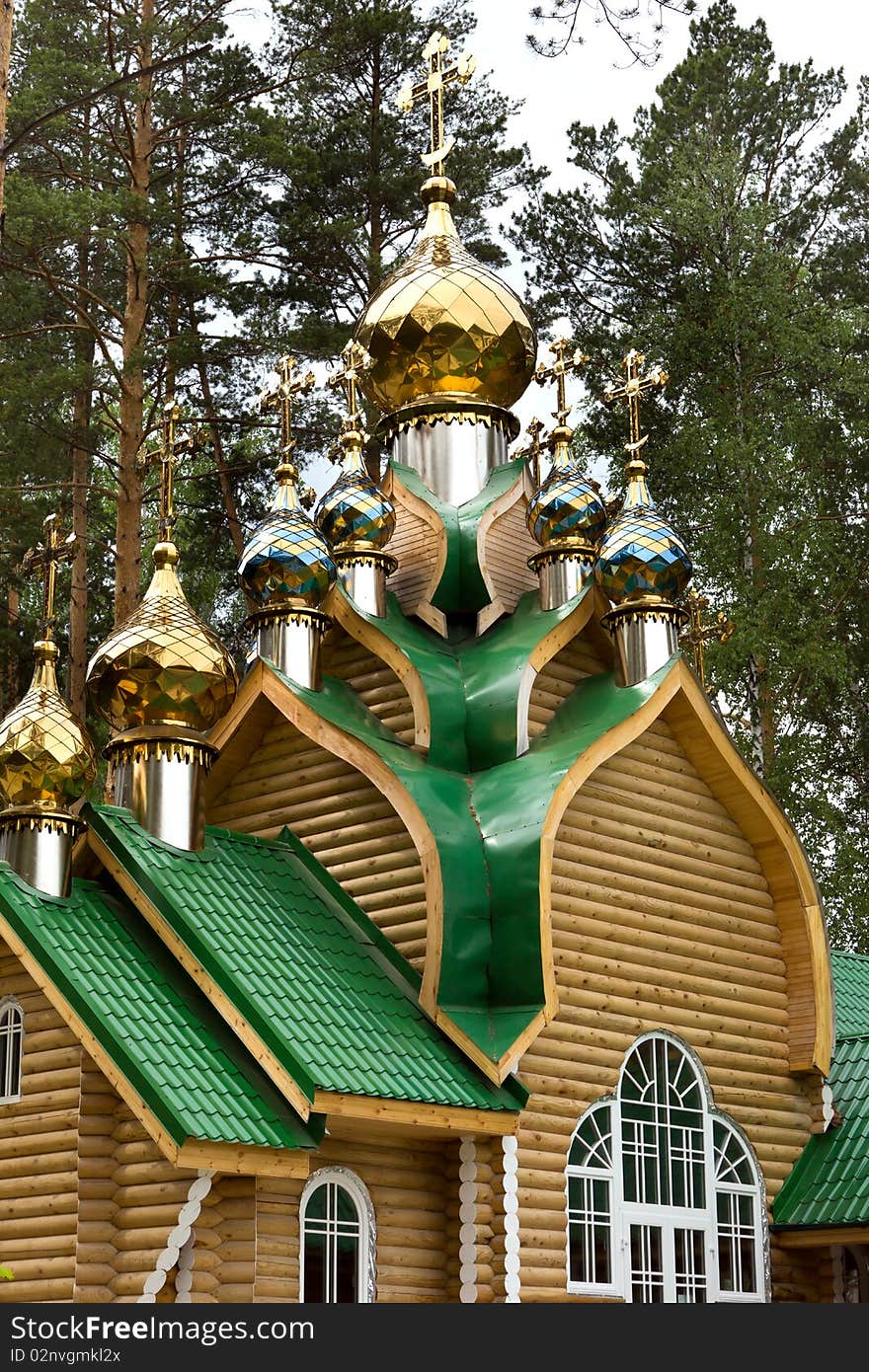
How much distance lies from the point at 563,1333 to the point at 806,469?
18.6 metres

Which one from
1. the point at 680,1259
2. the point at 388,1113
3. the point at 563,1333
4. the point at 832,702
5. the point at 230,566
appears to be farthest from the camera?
the point at 832,702

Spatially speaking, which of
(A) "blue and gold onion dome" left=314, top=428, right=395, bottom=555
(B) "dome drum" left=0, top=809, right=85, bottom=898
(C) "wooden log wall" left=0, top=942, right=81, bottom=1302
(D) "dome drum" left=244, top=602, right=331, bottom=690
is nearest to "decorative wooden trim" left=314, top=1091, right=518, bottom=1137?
(C) "wooden log wall" left=0, top=942, right=81, bottom=1302

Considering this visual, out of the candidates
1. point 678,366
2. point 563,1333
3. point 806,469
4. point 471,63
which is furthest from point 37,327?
point 563,1333

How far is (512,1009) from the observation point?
37.3ft

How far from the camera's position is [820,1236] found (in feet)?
41.8

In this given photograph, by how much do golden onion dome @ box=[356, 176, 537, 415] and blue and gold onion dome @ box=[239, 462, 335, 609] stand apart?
2.32 m

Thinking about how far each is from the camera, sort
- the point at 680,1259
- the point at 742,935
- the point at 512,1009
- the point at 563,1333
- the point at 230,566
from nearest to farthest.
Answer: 1. the point at 563,1333
2. the point at 512,1009
3. the point at 680,1259
4. the point at 742,935
5. the point at 230,566

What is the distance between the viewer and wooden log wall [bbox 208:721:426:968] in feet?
39.1

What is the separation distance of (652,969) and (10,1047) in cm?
414

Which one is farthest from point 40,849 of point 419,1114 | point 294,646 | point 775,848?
Answer: point 775,848

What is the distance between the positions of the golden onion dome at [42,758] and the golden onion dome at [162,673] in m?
0.33

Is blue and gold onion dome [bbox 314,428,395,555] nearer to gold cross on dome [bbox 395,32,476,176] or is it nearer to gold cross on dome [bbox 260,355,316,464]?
gold cross on dome [bbox 260,355,316,464]

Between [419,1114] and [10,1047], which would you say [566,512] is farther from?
[10,1047]

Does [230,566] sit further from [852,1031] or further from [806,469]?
[852,1031]
